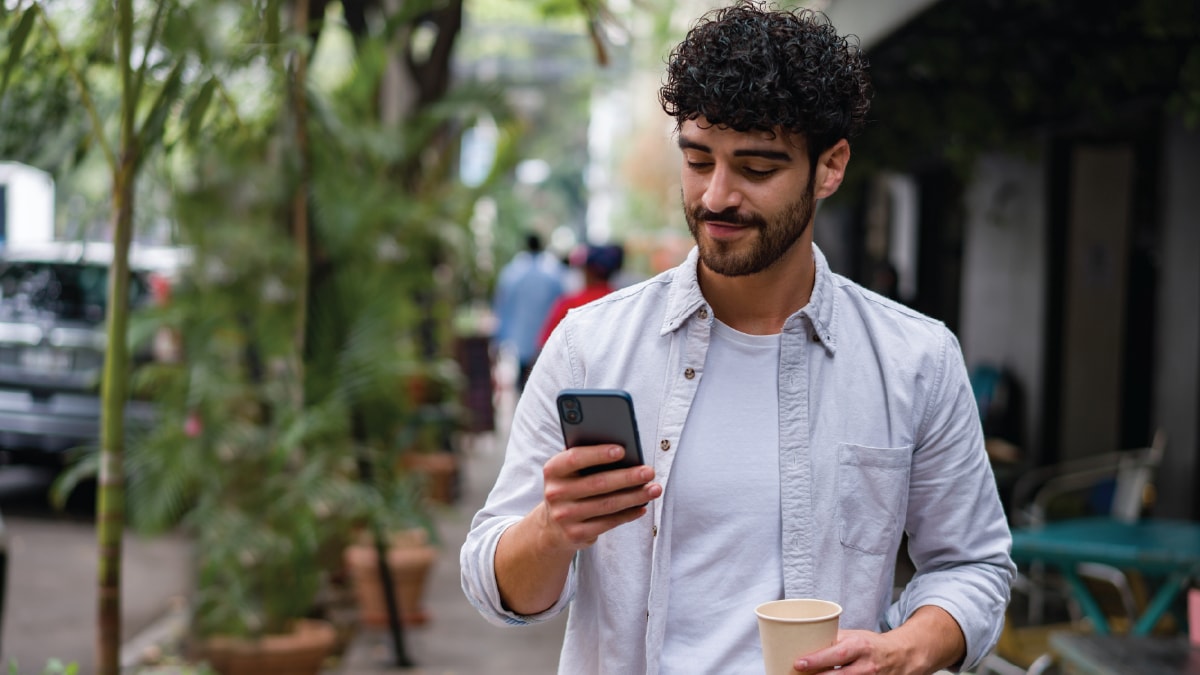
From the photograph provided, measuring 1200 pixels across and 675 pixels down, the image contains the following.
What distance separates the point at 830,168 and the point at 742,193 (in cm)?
19

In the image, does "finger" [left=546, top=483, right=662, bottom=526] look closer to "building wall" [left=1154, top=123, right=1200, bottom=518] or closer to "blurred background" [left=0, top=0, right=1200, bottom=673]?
"blurred background" [left=0, top=0, right=1200, bottom=673]

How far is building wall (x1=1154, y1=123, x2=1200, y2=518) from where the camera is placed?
24.0ft

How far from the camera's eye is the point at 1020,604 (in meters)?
7.99

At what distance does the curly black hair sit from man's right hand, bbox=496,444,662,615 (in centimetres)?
52

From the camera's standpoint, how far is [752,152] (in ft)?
6.49

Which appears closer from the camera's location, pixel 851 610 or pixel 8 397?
pixel 851 610

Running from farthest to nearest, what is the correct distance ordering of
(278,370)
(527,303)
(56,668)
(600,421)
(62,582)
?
(527,303), (62,582), (278,370), (56,668), (600,421)

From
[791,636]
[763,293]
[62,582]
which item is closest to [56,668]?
[763,293]

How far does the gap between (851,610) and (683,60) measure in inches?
33.5

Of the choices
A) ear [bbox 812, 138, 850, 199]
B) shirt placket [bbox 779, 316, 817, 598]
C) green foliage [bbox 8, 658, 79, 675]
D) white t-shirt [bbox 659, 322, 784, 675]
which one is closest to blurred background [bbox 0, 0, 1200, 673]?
ear [bbox 812, 138, 850, 199]

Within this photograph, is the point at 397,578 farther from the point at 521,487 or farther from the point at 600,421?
the point at 600,421

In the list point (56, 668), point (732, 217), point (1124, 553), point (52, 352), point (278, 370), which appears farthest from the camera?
point (52, 352)

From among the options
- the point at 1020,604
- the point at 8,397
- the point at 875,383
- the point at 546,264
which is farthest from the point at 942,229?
the point at 875,383

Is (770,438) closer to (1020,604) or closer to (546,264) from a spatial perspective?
(1020,604)
